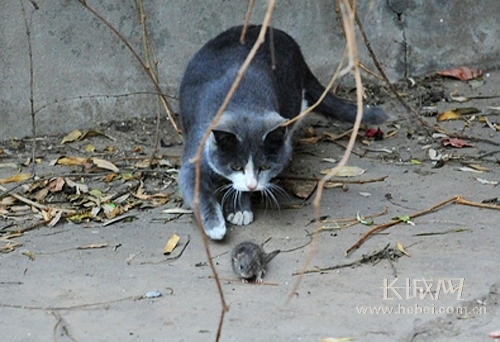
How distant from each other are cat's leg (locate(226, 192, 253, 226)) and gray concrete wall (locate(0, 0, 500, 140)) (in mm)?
1332

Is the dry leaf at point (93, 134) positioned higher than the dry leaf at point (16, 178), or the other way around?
the dry leaf at point (93, 134)

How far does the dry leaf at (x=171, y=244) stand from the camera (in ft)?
13.9

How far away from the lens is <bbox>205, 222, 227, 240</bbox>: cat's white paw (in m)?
4.34

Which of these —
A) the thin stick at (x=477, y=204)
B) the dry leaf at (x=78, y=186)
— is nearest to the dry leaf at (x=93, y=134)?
the dry leaf at (x=78, y=186)

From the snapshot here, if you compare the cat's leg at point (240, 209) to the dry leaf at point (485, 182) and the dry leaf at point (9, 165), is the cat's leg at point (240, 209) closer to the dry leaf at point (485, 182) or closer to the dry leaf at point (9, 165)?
the dry leaf at point (485, 182)

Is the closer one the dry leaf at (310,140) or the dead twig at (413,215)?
the dead twig at (413,215)

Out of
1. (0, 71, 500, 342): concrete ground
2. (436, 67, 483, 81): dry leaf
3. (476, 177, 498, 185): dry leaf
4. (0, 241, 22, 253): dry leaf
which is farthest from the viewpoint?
(436, 67, 483, 81): dry leaf

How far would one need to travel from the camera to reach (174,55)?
584cm

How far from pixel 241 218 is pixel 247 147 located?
43cm

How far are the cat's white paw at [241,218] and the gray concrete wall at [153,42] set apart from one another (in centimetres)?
142

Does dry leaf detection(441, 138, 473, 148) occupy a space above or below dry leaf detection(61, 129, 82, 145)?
above

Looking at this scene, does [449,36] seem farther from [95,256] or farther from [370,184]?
[95,256]

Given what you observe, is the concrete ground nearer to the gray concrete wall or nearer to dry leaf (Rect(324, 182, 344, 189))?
dry leaf (Rect(324, 182, 344, 189))

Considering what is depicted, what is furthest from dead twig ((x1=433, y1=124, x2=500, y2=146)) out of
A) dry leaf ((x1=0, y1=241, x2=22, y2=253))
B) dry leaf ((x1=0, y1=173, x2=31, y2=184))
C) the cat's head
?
dry leaf ((x1=0, y1=241, x2=22, y2=253))
